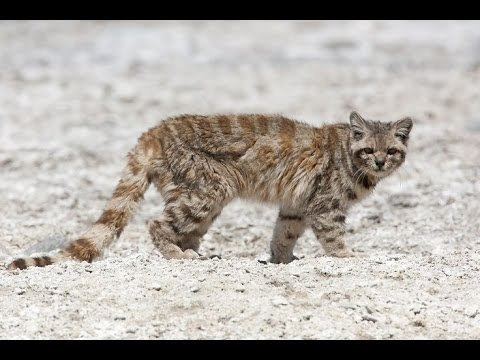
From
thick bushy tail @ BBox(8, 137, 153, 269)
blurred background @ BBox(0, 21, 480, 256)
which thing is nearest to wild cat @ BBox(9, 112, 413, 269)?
thick bushy tail @ BBox(8, 137, 153, 269)

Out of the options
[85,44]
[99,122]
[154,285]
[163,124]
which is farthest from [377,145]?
[85,44]

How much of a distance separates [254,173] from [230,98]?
24.4 feet

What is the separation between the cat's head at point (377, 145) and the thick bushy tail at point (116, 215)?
79.3 inches

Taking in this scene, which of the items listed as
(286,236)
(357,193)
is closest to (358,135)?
(357,193)

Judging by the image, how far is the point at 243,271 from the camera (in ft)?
25.3

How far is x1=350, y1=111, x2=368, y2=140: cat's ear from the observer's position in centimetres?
913

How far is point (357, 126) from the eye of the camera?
9.14m

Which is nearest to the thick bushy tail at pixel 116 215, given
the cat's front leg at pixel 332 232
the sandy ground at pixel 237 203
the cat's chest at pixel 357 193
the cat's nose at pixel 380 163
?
the sandy ground at pixel 237 203

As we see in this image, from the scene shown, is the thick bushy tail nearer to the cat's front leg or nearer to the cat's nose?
the cat's front leg

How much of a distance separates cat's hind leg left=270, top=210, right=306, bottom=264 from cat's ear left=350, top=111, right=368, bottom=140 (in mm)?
988

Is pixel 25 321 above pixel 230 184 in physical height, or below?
below

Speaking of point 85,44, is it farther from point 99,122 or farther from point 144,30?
point 99,122

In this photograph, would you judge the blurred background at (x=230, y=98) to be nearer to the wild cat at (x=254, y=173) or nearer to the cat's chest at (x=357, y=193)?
the cat's chest at (x=357, y=193)

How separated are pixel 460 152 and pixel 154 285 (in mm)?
6654
